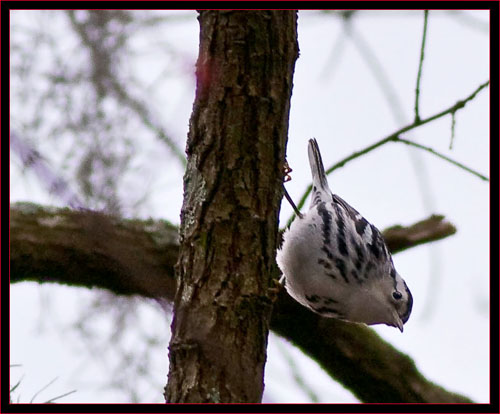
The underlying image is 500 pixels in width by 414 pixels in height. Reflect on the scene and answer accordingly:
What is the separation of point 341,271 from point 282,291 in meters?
0.58

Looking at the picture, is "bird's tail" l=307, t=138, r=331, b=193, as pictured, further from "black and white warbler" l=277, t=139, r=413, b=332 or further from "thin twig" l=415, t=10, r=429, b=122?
"thin twig" l=415, t=10, r=429, b=122

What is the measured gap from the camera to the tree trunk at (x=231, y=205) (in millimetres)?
2115

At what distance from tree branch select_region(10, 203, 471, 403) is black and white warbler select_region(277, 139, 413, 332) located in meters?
0.46

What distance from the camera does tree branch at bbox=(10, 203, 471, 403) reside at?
12.5 feet

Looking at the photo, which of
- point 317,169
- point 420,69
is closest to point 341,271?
point 317,169

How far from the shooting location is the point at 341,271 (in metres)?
3.44

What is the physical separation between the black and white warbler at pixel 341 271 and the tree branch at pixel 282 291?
456mm

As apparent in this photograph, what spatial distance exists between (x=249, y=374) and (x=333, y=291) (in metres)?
1.32

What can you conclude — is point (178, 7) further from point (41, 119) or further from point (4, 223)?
point (41, 119)

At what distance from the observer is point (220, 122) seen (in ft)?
7.63

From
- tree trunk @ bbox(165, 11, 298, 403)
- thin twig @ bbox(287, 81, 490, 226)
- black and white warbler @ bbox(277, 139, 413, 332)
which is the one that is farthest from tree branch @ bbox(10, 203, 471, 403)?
tree trunk @ bbox(165, 11, 298, 403)

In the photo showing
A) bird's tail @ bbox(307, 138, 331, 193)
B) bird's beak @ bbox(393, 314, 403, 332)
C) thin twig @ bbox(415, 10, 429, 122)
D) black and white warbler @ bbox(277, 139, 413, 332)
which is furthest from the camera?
bird's tail @ bbox(307, 138, 331, 193)

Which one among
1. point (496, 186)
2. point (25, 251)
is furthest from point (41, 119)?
point (496, 186)

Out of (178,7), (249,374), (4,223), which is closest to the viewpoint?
(249,374)
